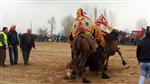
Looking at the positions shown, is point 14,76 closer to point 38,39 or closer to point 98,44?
point 98,44

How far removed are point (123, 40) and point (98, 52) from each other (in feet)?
118

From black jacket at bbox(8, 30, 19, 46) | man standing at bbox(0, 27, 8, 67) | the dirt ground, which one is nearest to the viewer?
the dirt ground

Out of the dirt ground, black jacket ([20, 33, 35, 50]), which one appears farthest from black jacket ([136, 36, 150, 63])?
black jacket ([20, 33, 35, 50])

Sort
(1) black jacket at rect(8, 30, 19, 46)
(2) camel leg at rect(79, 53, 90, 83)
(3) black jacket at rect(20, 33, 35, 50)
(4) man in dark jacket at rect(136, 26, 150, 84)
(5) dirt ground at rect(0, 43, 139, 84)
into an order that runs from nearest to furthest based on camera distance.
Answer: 1. (4) man in dark jacket at rect(136, 26, 150, 84)
2. (2) camel leg at rect(79, 53, 90, 83)
3. (5) dirt ground at rect(0, 43, 139, 84)
4. (1) black jacket at rect(8, 30, 19, 46)
5. (3) black jacket at rect(20, 33, 35, 50)

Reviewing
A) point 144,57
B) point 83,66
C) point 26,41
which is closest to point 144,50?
point 144,57

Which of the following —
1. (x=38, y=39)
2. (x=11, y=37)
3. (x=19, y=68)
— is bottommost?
(x=38, y=39)

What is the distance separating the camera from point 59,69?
20.2m

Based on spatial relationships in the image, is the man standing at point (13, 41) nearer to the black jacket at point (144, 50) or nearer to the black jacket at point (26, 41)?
the black jacket at point (26, 41)

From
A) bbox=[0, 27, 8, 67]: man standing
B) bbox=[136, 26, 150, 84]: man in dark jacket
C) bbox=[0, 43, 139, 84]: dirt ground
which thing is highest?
bbox=[136, 26, 150, 84]: man in dark jacket

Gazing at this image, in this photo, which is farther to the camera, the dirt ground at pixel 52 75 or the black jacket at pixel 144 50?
the dirt ground at pixel 52 75

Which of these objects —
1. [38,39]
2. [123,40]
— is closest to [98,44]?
[123,40]

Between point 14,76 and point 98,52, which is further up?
point 98,52

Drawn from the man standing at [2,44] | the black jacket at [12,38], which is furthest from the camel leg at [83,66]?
the black jacket at [12,38]

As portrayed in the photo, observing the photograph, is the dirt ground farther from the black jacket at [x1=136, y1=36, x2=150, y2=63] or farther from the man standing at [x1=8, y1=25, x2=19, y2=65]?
the black jacket at [x1=136, y1=36, x2=150, y2=63]
